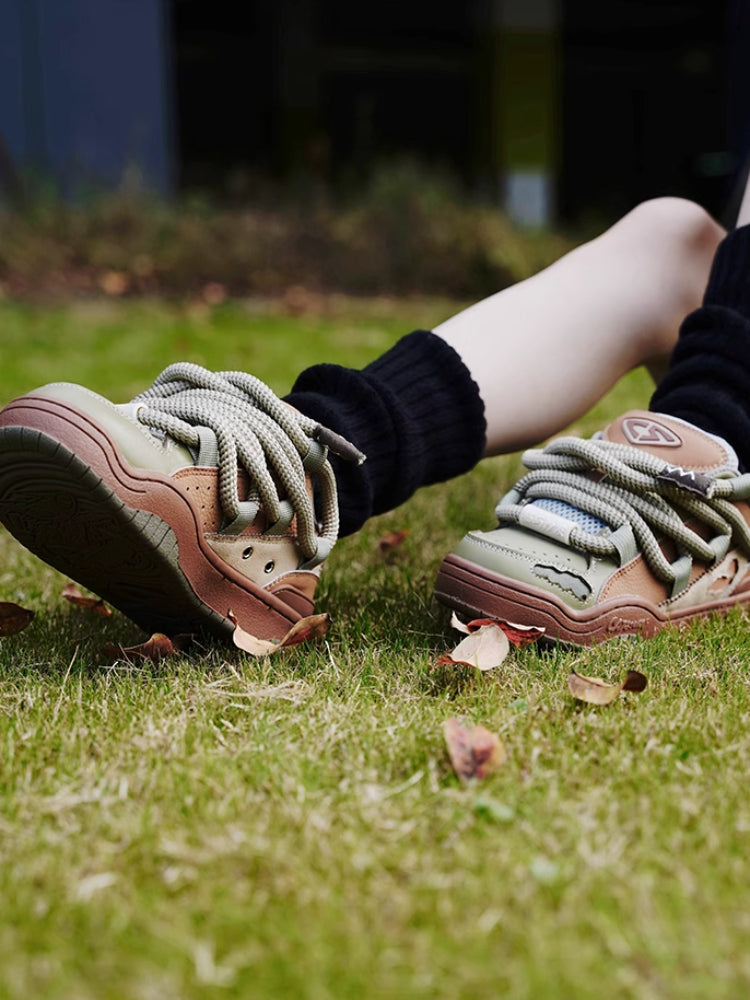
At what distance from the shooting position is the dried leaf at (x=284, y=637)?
1.26 metres

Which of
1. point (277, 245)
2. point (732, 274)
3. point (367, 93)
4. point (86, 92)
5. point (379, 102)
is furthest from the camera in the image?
point (379, 102)

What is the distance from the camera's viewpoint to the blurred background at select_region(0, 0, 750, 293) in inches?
255

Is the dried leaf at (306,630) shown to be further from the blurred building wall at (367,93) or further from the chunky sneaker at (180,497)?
the blurred building wall at (367,93)

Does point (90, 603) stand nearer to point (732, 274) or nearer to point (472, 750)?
point (472, 750)

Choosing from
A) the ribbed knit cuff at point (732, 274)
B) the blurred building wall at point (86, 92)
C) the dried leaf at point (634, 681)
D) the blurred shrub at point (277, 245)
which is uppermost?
the ribbed knit cuff at point (732, 274)

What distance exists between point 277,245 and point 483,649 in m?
5.37

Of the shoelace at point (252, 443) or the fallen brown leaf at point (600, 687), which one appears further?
the shoelace at point (252, 443)

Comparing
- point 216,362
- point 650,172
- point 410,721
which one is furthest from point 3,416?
point 650,172

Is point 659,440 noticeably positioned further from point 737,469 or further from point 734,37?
point 734,37

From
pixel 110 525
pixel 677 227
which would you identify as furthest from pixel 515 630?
pixel 677 227

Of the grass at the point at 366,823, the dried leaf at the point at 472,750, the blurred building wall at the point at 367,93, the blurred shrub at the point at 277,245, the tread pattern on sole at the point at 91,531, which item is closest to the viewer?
the grass at the point at 366,823

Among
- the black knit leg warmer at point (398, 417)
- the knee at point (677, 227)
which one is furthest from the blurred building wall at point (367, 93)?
the black knit leg warmer at point (398, 417)

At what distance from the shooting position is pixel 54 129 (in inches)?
259

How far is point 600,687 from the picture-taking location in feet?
3.71
